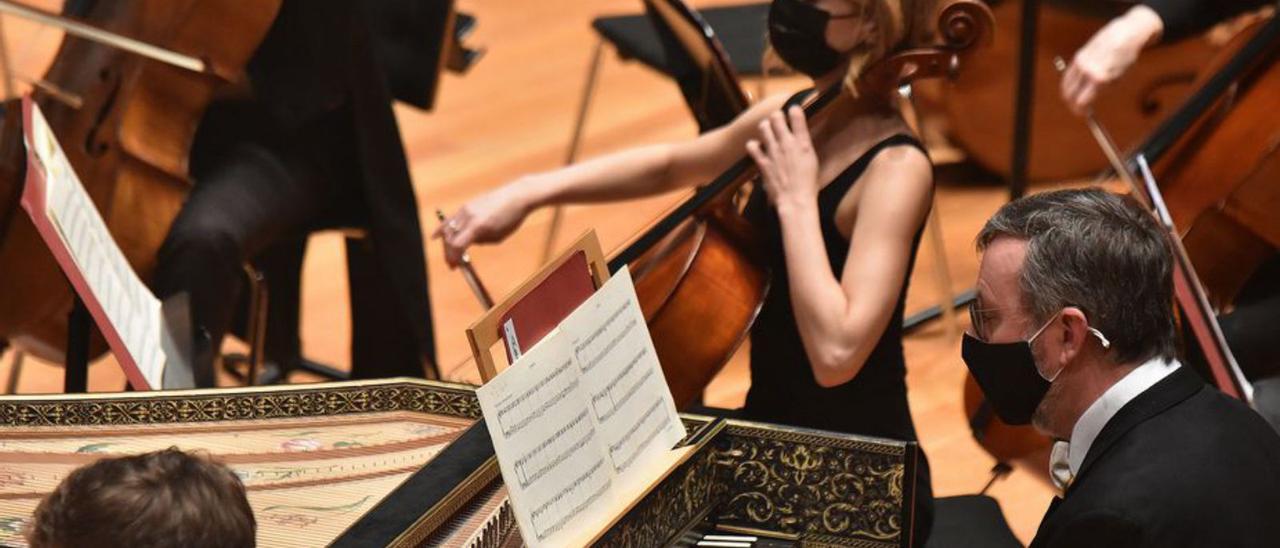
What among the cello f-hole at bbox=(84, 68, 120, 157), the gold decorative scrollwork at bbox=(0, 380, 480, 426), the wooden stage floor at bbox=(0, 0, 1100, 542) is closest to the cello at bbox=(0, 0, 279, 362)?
the cello f-hole at bbox=(84, 68, 120, 157)

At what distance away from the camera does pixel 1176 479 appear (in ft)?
5.22

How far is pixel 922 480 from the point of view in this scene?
7.50 ft

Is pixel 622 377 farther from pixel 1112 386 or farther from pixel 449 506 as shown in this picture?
pixel 1112 386

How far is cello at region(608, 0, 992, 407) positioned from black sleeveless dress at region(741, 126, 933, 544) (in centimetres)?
7

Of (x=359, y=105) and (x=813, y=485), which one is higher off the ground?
(x=359, y=105)

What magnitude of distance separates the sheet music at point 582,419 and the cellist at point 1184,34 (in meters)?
1.03

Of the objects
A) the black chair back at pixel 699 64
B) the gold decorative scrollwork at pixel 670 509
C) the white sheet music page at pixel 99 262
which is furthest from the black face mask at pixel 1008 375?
the black chair back at pixel 699 64

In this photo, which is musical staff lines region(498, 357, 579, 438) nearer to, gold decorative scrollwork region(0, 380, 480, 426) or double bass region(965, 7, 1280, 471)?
gold decorative scrollwork region(0, 380, 480, 426)

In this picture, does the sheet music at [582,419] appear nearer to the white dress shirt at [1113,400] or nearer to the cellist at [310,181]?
the white dress shirt at [1113,400]

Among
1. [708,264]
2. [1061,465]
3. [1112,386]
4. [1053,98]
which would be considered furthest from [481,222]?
[1053,98]

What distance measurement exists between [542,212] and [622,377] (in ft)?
9.99

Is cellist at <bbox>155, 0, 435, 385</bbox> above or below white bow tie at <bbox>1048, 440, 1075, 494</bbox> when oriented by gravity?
above

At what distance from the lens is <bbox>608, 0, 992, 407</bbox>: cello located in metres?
2.28

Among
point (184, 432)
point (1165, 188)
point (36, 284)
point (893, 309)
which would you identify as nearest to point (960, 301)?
point (1165, 188)
